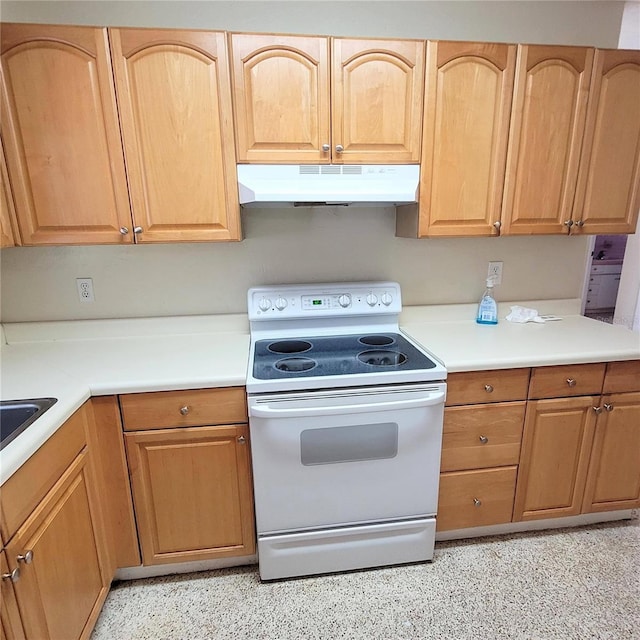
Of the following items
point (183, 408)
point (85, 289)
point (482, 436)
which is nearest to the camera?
point (183, 408)

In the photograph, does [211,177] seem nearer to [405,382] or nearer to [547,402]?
[405,382]

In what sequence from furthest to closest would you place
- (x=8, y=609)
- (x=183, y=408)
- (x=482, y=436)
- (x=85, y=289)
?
(x=85, y=289), (x=482, y=436), (x=183, y=408), (x=8, y=609)

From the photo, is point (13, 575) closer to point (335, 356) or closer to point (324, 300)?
point (335, 356)

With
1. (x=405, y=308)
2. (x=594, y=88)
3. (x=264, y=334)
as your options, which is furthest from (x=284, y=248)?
(x=594, y=88)

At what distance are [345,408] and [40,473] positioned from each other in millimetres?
925

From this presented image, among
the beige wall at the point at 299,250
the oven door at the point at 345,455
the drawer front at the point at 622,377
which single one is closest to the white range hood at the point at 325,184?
the beige wall at the point at 299,250

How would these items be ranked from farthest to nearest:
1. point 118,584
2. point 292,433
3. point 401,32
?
point 401,32
point 118,584
point 292,433

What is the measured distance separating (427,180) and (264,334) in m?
0.98

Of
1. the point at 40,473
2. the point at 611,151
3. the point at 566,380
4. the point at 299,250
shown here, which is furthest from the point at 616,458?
Answer: the point at 40,473

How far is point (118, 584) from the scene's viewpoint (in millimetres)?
1595

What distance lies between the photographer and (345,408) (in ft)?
4.66

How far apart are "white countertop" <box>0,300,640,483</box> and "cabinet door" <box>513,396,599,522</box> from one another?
23cm

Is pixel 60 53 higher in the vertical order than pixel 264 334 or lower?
higher

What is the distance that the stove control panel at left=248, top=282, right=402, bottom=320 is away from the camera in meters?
1.83
